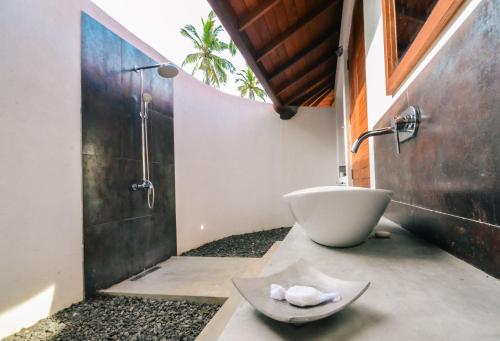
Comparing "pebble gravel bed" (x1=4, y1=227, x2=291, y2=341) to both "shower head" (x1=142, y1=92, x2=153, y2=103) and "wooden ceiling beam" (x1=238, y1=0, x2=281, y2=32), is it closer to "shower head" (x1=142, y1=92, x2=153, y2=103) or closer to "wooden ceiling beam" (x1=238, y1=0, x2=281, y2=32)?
"shower head" (x1=142, y1=92, x2=153, y2=103)

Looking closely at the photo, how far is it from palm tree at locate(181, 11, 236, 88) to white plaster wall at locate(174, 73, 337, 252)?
6.62m

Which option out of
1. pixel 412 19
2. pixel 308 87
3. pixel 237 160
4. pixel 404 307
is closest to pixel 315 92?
pixel 308 87

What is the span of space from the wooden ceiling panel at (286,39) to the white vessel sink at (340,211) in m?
1.78

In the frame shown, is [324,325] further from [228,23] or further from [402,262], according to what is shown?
[228,23]

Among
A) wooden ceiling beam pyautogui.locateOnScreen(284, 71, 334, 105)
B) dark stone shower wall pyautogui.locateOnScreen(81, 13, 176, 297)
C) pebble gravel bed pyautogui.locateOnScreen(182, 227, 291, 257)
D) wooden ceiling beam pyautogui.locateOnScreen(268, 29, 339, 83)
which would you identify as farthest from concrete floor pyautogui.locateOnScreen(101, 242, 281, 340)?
wooden ceiling beam pyautogui.locateOnScreen(284, 71, 334, 105)

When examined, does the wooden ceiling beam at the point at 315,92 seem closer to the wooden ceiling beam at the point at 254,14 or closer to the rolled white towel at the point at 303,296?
the wooden ceiling beam at the point at 254,14

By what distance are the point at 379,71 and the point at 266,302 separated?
1.41m

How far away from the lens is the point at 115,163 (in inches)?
97.0

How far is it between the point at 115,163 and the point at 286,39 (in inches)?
90.9

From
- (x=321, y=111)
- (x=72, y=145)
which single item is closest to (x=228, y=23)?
(x=72, y=145)

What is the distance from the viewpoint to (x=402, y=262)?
658 mm

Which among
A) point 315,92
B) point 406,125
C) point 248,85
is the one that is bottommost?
point 406,125

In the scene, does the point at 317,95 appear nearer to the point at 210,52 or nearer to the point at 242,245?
the point at 242,245

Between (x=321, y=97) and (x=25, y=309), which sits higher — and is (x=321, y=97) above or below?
above
